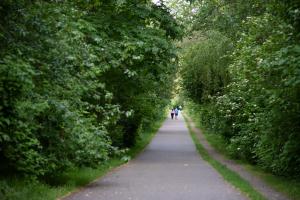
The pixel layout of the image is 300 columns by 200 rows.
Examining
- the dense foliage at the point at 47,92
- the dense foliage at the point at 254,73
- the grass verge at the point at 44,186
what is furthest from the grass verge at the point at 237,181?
the dense foliage at the point at 47,92

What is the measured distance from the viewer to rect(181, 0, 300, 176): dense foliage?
10.4 m

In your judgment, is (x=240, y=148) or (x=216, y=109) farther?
(x=216, y=109)

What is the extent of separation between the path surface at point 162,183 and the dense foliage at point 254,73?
5.80 ft

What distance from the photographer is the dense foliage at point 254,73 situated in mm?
10398

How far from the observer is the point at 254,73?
46.5ft

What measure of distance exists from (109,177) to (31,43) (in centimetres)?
778

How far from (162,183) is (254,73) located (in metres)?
3.89

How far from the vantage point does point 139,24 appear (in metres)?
20.8

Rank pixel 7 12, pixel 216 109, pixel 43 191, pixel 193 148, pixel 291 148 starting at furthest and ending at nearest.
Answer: pixel 193 148
pixel 216 109
pixel 291 148
pixel 43 191
pixel 7 12

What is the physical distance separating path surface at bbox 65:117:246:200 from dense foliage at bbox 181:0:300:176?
69.6 inches

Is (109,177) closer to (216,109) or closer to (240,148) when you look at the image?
(240,148)

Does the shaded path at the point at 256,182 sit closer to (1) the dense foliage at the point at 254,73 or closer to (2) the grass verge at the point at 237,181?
(2) the grass verge at the point at 237,181

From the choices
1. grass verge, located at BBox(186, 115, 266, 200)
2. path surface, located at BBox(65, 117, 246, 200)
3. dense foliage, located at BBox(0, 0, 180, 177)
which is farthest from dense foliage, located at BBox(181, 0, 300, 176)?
dense foliage, located at BBox(0, 0, 180, 177)

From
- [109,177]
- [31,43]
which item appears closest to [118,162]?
[109,177]
